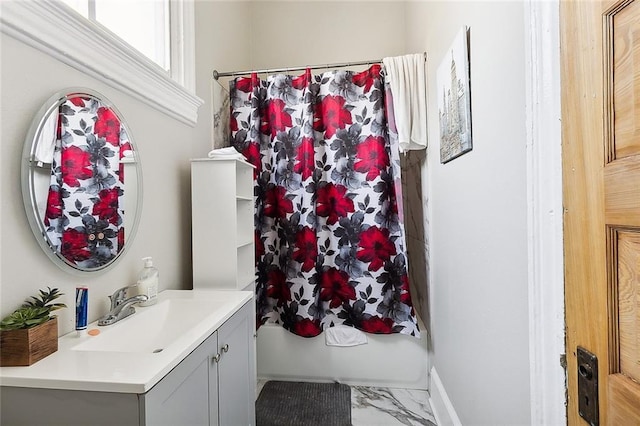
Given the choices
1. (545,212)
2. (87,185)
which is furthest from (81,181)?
(545,212)

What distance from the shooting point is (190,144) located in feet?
5.54

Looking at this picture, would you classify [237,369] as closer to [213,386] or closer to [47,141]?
[213,386]

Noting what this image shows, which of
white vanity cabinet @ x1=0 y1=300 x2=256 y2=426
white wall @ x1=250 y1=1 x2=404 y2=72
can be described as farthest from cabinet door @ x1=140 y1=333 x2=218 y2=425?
white wall @ x1=250 y1=1 x2=404 y2=72

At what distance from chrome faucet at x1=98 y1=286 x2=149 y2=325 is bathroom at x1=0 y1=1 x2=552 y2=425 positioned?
50mm

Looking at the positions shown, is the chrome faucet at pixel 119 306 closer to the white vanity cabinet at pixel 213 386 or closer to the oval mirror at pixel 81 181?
the oval mirror at pixel 81 181

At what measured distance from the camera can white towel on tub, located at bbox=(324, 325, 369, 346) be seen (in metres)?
2.04

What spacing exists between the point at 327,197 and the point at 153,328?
1315 millimetres

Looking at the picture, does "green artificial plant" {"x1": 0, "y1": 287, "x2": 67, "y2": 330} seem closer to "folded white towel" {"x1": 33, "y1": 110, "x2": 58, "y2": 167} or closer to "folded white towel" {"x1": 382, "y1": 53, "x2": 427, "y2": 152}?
"folded white towel" {"x1": 33, "y1": 110, "x2": 58, "y2": 167}

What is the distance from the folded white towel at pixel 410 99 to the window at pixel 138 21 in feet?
4.38

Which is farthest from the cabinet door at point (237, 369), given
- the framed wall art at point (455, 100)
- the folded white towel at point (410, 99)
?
the folded white towel at point (410, 99)

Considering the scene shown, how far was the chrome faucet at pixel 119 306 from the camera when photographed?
102cm

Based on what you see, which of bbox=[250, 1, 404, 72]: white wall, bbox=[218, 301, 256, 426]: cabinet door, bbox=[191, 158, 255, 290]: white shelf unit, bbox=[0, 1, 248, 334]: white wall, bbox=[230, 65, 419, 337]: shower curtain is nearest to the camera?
bbox=[0, 1, 248, 334]: white wall

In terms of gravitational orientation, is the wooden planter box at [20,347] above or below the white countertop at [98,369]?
above

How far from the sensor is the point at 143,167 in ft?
4.25
